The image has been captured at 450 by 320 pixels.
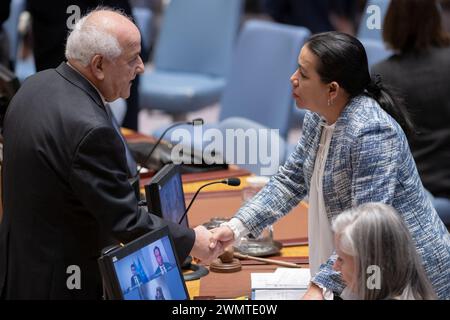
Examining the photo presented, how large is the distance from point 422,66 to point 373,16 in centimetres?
113

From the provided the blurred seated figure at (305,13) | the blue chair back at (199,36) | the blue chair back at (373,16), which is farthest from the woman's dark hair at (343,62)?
the blurred seated figure at (305,13)

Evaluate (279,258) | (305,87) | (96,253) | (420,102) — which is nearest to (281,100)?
(420,102)

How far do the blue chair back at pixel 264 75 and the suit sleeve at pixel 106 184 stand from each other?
2.56m

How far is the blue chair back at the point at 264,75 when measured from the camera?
509 centimetres

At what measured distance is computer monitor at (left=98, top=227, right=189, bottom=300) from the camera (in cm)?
231

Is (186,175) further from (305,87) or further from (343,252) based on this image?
(343,252)

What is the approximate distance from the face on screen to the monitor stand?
545 millimetres

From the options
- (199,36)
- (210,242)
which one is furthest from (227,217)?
(199,36)

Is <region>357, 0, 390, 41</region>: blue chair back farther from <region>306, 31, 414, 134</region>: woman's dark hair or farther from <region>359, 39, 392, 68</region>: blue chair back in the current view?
<region>306, 31, 414, 134</region>: woman's dark hair

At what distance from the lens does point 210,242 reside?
2.91m

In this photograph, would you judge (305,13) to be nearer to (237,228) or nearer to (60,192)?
(237,228)

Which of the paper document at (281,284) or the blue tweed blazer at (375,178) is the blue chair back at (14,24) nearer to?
the paper document at (281,284)

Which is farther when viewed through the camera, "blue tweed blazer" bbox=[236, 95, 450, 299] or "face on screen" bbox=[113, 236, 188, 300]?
"blue tweed blazer" bbox=[236, 95, 450, 299]

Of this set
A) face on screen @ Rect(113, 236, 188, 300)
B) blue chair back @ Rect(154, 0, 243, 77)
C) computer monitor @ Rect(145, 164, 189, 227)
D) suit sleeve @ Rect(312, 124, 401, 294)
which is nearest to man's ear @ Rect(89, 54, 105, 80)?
computer monitor @ Rect(145, 164, 189, 227)
